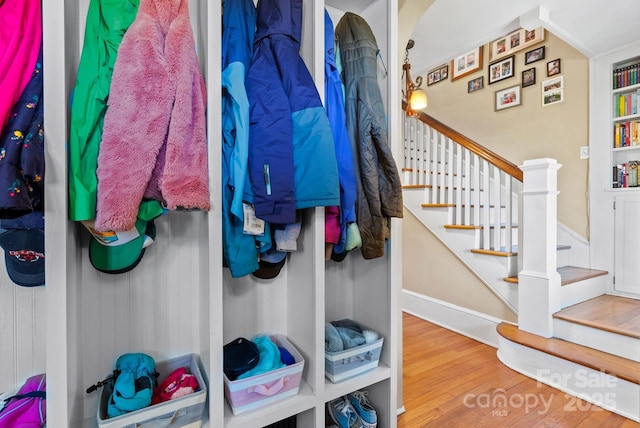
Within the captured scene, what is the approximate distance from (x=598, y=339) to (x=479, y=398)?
2.85ft

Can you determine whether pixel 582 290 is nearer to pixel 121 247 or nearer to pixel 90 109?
pixel 121 247

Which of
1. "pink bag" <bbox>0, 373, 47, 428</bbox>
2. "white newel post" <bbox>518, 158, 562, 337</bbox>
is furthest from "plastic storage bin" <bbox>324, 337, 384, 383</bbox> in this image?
"white newel post" <bbox>518, 158, 562, 337</bbox>

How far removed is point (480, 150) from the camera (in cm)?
261

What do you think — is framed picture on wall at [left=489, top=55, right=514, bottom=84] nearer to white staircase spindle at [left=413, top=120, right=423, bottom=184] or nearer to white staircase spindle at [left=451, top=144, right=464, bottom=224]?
white staircase spindle at [left=413, top=120, right=423, bottom=184]

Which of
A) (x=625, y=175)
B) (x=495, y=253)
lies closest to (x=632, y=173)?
(x=625, y=175)

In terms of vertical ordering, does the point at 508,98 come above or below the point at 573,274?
above

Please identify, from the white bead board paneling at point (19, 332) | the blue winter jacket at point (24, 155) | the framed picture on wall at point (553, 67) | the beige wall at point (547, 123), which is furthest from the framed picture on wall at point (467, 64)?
the white bead board paneling at point (19, 332)

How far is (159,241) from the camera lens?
3.50ft

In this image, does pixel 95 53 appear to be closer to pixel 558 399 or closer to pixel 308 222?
pixel 308 222

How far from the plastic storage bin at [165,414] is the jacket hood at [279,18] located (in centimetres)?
113

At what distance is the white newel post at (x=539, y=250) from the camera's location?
2.08m

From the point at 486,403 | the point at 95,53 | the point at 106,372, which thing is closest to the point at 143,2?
the point at 95,53

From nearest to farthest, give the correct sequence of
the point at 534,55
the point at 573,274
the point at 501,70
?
the point at 573,274
the point at 534,55
the point at 501,70

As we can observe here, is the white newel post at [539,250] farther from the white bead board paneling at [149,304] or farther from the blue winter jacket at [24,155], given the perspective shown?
the blue winter jacket at [24,155]
